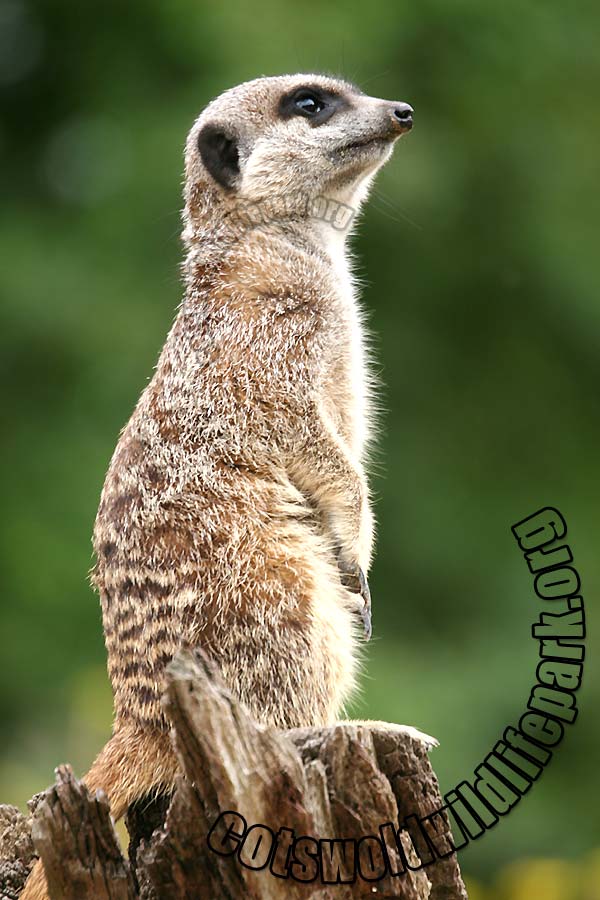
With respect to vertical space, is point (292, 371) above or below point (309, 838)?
above

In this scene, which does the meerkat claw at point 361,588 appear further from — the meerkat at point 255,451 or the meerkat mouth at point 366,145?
the meerkat mouth at point 366,145

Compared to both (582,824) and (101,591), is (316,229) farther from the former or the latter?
(582,824)

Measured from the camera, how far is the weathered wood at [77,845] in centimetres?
257

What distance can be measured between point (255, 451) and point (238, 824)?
3.47ft

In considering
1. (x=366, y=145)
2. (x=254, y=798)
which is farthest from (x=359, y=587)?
(x=366, y=145)

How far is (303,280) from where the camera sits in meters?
3.64

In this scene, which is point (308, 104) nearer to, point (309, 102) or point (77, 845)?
point (309, 102)

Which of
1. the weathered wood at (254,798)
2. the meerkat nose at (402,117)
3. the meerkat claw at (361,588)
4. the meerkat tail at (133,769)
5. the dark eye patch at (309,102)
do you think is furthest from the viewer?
the dark eye patch at (309,102)

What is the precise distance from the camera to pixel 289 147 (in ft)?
12.6

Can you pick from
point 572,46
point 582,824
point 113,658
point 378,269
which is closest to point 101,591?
point 113,658

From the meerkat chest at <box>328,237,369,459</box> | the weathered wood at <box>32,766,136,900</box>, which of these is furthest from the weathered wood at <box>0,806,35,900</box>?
the meerkat chest at <box>328,237,369,459</box>

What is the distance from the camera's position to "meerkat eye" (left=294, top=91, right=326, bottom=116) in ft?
12.8

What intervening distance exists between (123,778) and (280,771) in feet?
1.98

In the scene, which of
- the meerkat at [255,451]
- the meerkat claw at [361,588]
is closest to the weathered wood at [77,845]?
the meerkat at [255,451]
